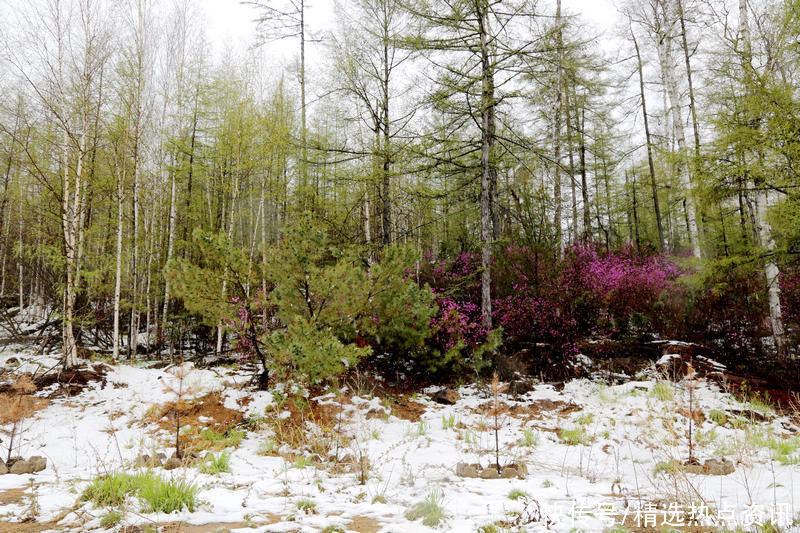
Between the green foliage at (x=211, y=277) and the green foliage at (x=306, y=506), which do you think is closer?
the green foliage at (x=306, y=506)

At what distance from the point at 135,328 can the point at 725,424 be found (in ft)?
41.9

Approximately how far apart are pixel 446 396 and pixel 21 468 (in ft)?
17.7

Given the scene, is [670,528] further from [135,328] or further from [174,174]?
[174,174]

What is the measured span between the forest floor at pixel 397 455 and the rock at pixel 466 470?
11 cm

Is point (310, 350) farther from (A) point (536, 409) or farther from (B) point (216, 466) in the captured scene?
(A) point (536, 409)

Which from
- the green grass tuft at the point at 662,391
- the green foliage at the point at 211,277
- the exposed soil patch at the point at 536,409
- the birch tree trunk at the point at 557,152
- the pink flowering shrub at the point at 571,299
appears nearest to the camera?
the green foliage at the point at 211,277

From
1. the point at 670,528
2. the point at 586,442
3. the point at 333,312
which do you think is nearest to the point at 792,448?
the point at 586,442

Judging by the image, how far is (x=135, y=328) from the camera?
10.2 meters

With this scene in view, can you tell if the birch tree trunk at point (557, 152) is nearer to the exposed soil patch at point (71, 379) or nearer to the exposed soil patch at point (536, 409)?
the exposed soil patch at point (536, 409)

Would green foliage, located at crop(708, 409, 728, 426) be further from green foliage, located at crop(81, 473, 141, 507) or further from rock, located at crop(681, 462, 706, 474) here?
green foliage, located at crop(81, 473, 141, 507)

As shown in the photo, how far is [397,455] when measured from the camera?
441 centimetres

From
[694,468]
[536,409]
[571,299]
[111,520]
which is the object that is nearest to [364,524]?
[111,520]

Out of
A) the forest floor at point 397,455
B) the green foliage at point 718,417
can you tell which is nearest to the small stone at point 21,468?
the forest floor at point 397,455

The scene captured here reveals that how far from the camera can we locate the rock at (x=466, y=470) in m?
3.65
